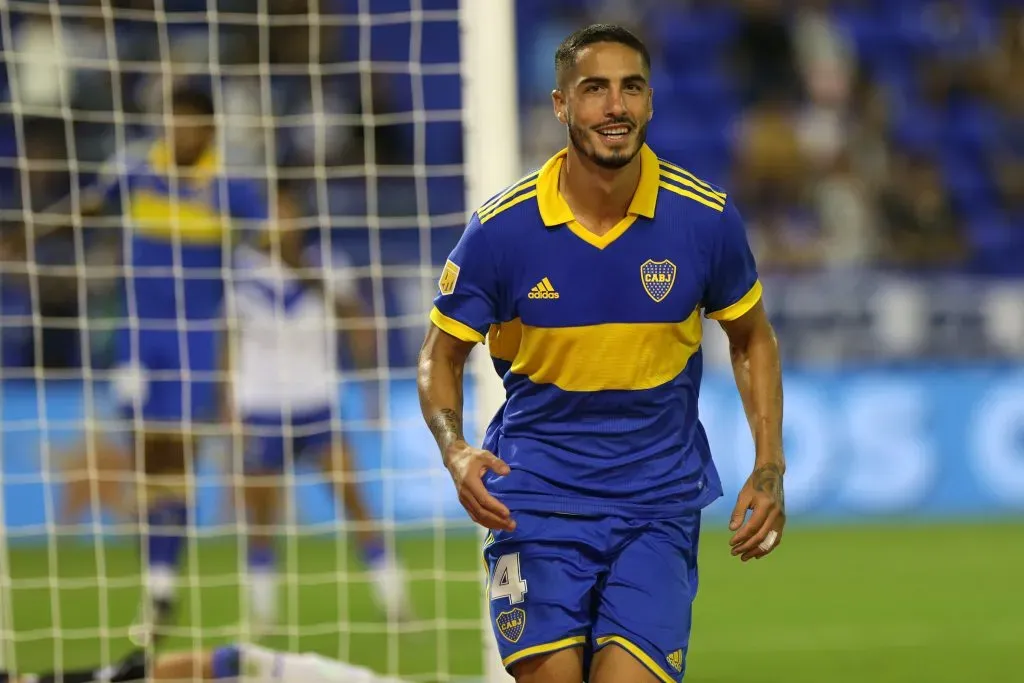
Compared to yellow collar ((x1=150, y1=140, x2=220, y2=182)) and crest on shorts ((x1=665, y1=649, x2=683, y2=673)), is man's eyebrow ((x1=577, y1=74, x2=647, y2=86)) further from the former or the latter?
yellow collar ((x1=150, y1=140, x2=220, y2=182))

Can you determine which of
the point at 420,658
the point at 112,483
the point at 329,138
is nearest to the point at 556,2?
the point at 329,138

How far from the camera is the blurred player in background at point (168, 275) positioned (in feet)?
21.0

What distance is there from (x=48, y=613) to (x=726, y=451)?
454 centimetres

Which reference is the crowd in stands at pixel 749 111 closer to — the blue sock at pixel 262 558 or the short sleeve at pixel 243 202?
the short sleeve at pixel 243 202

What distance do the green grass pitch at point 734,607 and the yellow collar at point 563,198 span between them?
2.36 m

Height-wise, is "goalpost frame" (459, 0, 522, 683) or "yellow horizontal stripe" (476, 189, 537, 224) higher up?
Result: "goalpost frame" (459, 0, 522, 683)

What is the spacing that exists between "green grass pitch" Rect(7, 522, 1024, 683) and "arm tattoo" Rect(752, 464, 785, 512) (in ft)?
7.51

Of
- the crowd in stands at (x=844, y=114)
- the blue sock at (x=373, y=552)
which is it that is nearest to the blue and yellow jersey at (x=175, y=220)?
the blue sock at (x=373, y=552)

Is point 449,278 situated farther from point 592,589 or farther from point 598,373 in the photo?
point 592,589

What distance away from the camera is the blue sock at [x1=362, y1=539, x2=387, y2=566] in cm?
692

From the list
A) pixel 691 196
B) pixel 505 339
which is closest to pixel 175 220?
pixel 505 339

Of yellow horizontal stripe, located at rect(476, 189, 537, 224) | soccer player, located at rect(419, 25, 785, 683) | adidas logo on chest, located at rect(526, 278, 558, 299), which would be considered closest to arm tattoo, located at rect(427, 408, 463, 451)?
soccer player, located at rect(419, 25, 785, 683)

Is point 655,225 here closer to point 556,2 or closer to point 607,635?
point 607,635

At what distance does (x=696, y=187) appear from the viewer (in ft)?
11.6
